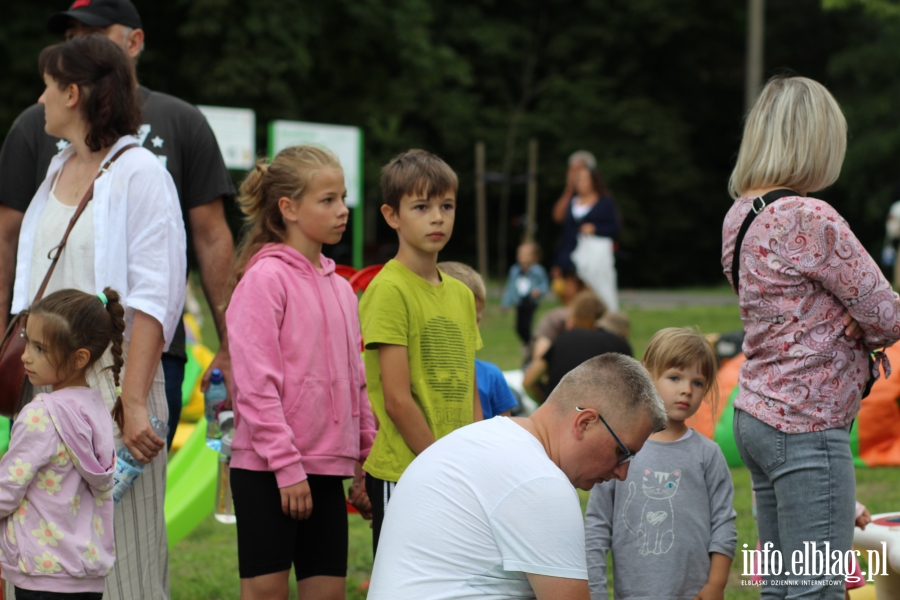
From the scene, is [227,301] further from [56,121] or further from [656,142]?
[656,142]

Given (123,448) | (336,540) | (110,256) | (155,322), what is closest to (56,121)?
(110,256)

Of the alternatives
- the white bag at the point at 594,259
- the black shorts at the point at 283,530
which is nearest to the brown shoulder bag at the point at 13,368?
the black shorts at the point at 283,530

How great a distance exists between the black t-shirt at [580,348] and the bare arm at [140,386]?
3092 millimetres

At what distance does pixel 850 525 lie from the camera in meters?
3.18

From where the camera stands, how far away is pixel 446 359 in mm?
3545

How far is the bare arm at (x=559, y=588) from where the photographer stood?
2.26m

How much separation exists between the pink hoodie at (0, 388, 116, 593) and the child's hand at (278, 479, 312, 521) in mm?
515

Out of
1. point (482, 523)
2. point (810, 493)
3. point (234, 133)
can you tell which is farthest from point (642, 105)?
point (482, 523)

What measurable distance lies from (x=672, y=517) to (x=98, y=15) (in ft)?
8.57

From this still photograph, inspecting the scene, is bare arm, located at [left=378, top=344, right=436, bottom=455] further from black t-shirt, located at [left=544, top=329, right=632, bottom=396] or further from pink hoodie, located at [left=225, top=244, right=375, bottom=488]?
black t-shirt, located at [left=544, top=329, right=632, bottom=396]

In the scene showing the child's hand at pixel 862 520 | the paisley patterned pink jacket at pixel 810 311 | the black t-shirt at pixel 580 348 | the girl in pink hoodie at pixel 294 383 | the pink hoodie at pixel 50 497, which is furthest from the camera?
the black t-shirt at pixel 580 348

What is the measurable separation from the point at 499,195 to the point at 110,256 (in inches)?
1097

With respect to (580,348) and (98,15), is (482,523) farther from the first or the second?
(580,348)

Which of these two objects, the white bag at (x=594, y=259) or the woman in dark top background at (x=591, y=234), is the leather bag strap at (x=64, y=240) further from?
the white bag at (x=594, y=259)
